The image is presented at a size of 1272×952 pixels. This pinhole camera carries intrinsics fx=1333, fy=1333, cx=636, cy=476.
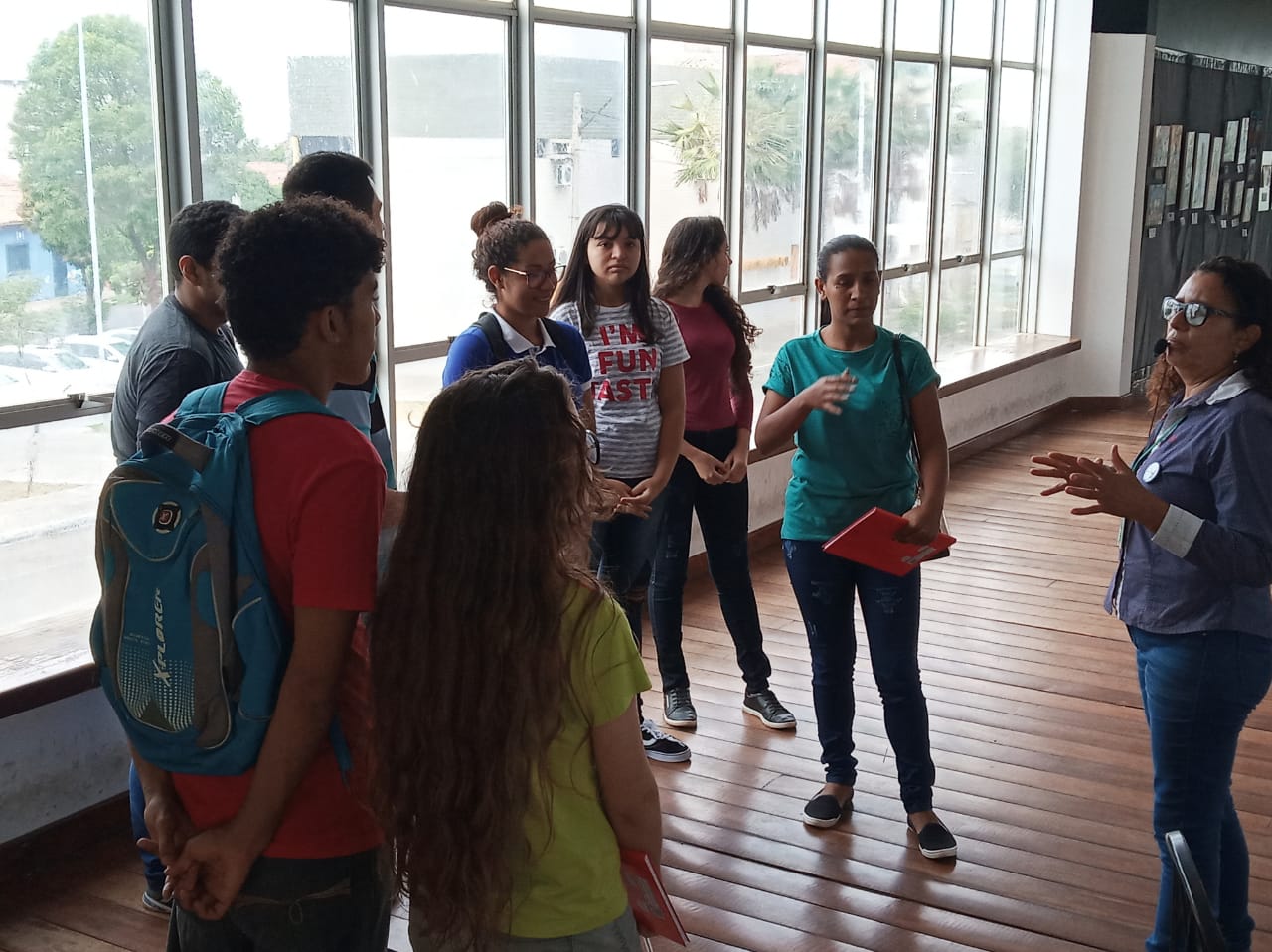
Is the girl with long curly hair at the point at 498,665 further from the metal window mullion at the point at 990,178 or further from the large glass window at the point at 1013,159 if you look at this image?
the large glass window at the point at 1013,159

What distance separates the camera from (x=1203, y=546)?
2.24 m

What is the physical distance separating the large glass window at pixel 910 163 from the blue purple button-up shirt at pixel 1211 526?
17.7 feet

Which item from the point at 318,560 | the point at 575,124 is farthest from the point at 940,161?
the point at 318,560

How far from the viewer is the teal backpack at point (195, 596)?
137cm

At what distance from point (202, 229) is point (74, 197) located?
0.99 m

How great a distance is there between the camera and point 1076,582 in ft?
18.9

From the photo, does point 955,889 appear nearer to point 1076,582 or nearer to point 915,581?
point 915,581

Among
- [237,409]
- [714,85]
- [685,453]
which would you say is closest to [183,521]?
[237,409]

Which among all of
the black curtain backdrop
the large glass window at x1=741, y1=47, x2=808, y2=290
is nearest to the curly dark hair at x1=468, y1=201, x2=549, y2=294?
the large glass window at x1=741, y1=47, x2=808, y2=290

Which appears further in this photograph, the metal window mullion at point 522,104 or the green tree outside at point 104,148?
the metal window mullion at point 522,104

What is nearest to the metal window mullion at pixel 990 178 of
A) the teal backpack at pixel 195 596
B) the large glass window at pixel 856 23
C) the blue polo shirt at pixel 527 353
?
the large glass window at pixel 856 23

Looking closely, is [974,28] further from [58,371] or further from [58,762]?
[58,762]

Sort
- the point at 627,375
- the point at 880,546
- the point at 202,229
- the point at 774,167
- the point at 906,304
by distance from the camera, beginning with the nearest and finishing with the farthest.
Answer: the point at 202,229
the point at 880,546
the point at 627,375
the point at 774,167
the point at 906,304

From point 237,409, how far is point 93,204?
223 centimetres
